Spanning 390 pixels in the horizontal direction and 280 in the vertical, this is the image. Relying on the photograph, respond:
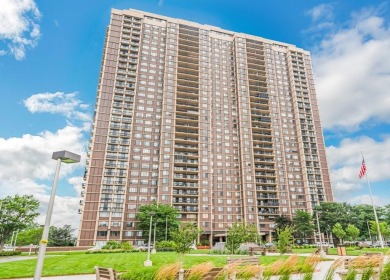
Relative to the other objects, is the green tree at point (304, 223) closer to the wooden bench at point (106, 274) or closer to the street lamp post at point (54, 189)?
the wooden bench at point (106, 274)

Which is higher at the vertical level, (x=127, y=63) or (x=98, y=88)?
(x=127, y=63)

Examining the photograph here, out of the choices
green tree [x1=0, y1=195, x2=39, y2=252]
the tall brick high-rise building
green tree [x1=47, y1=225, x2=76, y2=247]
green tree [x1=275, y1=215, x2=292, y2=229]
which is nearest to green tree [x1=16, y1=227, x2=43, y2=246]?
green tree [x1=47, y1=225, x2=76, y2=247]

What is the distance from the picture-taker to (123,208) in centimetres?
7156

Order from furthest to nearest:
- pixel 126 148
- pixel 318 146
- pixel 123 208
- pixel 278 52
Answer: pixel 278 52, pixel 318 146, pixel 126 148, pixel 123 208

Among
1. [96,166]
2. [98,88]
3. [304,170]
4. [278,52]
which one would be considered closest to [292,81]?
[278,52]

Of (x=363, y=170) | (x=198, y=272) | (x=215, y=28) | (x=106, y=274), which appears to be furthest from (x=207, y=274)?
(x=215, y=28)

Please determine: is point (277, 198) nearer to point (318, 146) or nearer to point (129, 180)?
point (318, 146)

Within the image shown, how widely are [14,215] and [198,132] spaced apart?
53569 millimetres

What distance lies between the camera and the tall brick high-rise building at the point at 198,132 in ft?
246

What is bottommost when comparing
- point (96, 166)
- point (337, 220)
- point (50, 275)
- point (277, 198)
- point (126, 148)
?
point (50, 275)

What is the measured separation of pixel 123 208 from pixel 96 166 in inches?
550

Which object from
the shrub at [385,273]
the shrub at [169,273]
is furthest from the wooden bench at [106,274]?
the shrub at [385,273]

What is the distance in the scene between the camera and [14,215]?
44719 mm

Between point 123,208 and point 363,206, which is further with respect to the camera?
point 363,206
